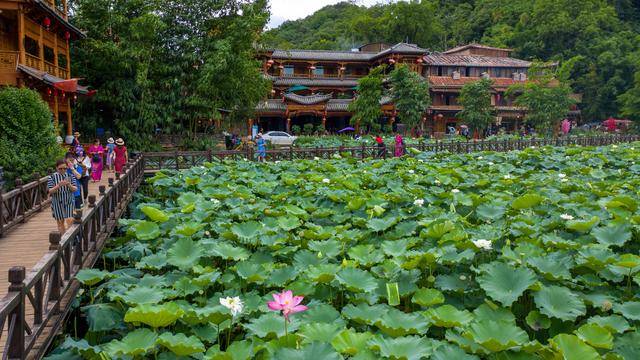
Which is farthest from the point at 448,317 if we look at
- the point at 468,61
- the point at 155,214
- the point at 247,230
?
the point at 468,61

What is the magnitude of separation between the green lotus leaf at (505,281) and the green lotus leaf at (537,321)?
158 mm

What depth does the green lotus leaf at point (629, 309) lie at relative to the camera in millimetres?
3452

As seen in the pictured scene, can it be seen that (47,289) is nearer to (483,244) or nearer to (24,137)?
(483,244)

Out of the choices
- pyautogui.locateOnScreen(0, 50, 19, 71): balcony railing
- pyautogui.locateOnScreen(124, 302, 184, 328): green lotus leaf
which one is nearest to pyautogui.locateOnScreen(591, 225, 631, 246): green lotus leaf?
pyautogui.locateOnScreen(124, 302, 184, 328): green lotus leaf

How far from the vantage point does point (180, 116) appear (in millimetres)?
19141

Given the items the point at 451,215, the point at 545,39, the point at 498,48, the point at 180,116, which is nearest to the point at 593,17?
→ the point at 545,39

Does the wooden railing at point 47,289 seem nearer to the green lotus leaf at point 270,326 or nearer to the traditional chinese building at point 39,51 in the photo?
the green lotus leaf at point 270,326

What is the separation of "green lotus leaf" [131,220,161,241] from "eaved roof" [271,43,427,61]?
3181 cm

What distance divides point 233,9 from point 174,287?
17.4 m

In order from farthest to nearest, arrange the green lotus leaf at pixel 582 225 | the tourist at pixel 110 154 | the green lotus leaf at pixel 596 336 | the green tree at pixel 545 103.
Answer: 1. the green tree at pixel 545 103
2. the tourist at pixel 110 154
3. the green lotus leaf at pixel 582 225
4. the green lotus leaf at pixel 596 336

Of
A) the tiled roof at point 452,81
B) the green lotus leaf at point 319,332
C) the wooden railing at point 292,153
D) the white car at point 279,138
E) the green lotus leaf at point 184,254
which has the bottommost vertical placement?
the green lotus leaf at point 319,332

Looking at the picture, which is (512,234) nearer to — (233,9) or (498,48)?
(233,9)

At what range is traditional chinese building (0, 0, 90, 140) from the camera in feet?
43.5

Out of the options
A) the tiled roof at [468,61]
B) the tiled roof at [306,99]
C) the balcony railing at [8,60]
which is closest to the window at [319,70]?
the tiled roof at [306,99]
